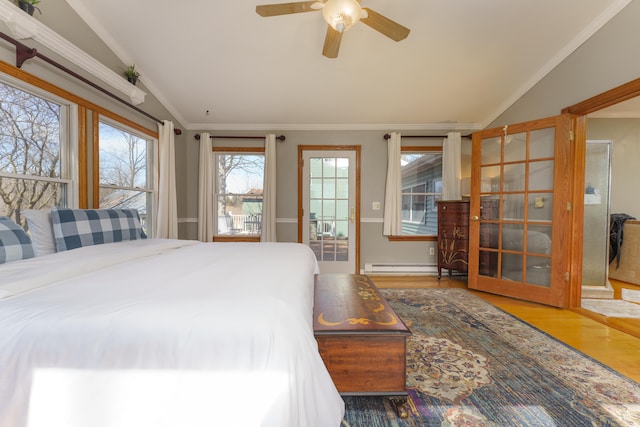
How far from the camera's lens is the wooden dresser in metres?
3.45

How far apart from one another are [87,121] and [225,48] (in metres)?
1.45

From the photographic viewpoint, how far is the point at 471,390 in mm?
1441

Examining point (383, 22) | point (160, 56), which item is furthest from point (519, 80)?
point (160, 56)

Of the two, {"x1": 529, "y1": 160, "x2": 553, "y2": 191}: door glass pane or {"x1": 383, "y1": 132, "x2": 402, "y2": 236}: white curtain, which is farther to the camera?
{"x1": 383, "y1": 132, "x2": 402, "y2": 236}: white curtain

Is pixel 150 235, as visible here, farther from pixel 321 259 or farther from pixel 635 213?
pixel 635 213

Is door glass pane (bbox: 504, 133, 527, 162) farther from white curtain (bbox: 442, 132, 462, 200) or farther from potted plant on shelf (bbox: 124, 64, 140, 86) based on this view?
potted plant on shelf (bbox: 124, 64, 140, 86)

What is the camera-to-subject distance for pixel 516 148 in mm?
2982

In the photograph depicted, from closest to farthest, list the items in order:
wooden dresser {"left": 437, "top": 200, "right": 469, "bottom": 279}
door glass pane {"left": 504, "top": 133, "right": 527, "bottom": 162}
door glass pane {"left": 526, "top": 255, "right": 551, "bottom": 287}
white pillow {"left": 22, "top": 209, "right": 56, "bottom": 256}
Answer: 1. white pillow {"left": 22, "top": 209, "right": 56, "bottom": 256}
2. door glass pane {"left": 526, "top": 255, "right": 551, "bottom": 287}
3. door glass pane {"left": 504, "top": 133, "right": 527, "bottom": 162}
4. wooden dresser {"left": 437, "top": 200, "right": 469, "bottom": 279}

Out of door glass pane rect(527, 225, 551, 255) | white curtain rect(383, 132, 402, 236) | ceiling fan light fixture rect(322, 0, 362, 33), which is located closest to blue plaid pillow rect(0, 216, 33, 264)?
ceiling fan light fixture rect(322, 0, 362, 33)

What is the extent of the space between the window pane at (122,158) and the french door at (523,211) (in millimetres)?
3981

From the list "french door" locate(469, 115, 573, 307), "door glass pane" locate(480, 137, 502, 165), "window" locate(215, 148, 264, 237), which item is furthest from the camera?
"window" locate(215, 148, 264, 237)

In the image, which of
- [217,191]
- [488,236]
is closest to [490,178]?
[488,236]

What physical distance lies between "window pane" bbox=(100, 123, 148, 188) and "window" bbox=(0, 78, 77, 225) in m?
0.36

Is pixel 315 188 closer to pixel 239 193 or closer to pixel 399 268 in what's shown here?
pixel 239 193
